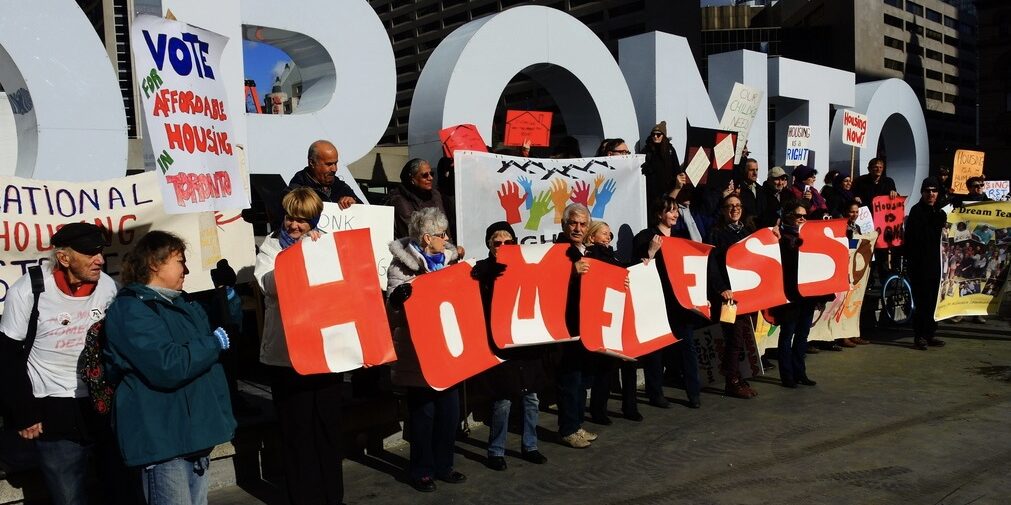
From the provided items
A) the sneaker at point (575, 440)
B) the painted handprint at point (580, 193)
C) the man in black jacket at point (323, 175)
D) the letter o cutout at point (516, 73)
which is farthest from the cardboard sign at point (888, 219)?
the man in black jacket at point (323, 175)

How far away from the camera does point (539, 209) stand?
7.64 m

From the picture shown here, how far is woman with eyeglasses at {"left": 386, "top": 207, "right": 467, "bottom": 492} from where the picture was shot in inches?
197

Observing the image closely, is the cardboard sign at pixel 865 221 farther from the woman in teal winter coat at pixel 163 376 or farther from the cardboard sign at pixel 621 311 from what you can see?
the woman in teal winter coat at pixel 163 376

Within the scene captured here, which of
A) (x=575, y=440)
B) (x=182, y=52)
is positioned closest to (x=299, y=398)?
(x=182, y=52)

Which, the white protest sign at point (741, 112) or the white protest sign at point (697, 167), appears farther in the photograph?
the white protest sign at point (741, 112)

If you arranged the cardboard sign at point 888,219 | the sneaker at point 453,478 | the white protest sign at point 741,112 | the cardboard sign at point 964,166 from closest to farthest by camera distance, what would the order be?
the sneaker at point 453,478
the white protest sign at point 741,112
the cardboard sign at point 888,219
the cardboard sign at point 964,166

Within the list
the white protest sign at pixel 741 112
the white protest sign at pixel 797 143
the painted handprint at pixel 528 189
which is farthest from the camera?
the white protest sign at pixel 797 143

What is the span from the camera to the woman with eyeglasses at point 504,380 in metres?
5.32

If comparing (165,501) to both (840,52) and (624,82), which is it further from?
(840,52)

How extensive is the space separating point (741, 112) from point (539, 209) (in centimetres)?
433

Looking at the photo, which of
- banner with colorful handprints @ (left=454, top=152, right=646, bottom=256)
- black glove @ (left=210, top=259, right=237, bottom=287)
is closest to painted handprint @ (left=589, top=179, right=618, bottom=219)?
banner with colorful handprints @ (left=454, top=152, right=646, bottom=256)

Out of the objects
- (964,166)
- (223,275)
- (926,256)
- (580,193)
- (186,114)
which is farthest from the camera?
(964,166)

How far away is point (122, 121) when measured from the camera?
5.68 metres

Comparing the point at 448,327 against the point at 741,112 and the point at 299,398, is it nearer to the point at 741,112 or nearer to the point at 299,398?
the point at 299,398
